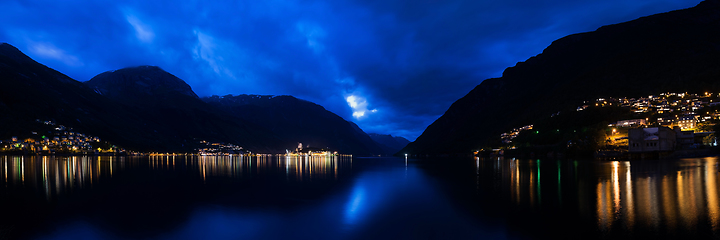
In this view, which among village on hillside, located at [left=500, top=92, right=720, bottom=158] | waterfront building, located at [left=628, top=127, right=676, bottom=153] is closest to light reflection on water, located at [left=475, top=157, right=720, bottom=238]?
waterfront building, located at [left=628, top=127, right=676, bottom=153]

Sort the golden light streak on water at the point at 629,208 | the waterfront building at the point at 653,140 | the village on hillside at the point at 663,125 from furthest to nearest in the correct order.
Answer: the village on hillside at the point at 663,125 → the waterfront building at the point at 653,140 → the golden light streak on water at the point at 629,208

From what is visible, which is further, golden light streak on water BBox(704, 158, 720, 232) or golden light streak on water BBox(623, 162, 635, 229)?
golden light streak on water BBox(623, 162, 635, 229)

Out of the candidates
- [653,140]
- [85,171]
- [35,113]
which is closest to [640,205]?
[85,171]

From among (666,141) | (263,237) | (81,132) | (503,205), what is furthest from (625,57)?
(81,132)

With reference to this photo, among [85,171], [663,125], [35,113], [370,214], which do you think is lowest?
[85,171]

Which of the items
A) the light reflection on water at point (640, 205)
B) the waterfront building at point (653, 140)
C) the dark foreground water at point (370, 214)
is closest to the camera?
the light reflection on water at point (640, 205)

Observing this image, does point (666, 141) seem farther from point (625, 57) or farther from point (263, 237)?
point (625, 57)

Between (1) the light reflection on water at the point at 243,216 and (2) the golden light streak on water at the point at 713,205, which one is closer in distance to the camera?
(2) the golden light streak on water at the point at 713,205

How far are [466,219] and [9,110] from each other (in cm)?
19844

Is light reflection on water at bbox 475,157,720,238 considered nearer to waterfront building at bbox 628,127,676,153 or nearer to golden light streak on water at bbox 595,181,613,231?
golden light streak on water at bbox 595,181,613,231

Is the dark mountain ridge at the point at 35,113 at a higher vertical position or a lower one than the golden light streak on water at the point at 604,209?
higher

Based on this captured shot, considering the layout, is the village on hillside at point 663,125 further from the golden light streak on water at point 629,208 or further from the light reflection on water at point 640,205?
the golden light streak on water at point 629,208

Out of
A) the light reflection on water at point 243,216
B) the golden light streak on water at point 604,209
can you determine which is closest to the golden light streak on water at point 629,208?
the golden light streak on water at point 604,209

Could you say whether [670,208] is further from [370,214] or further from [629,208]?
[370,214]
